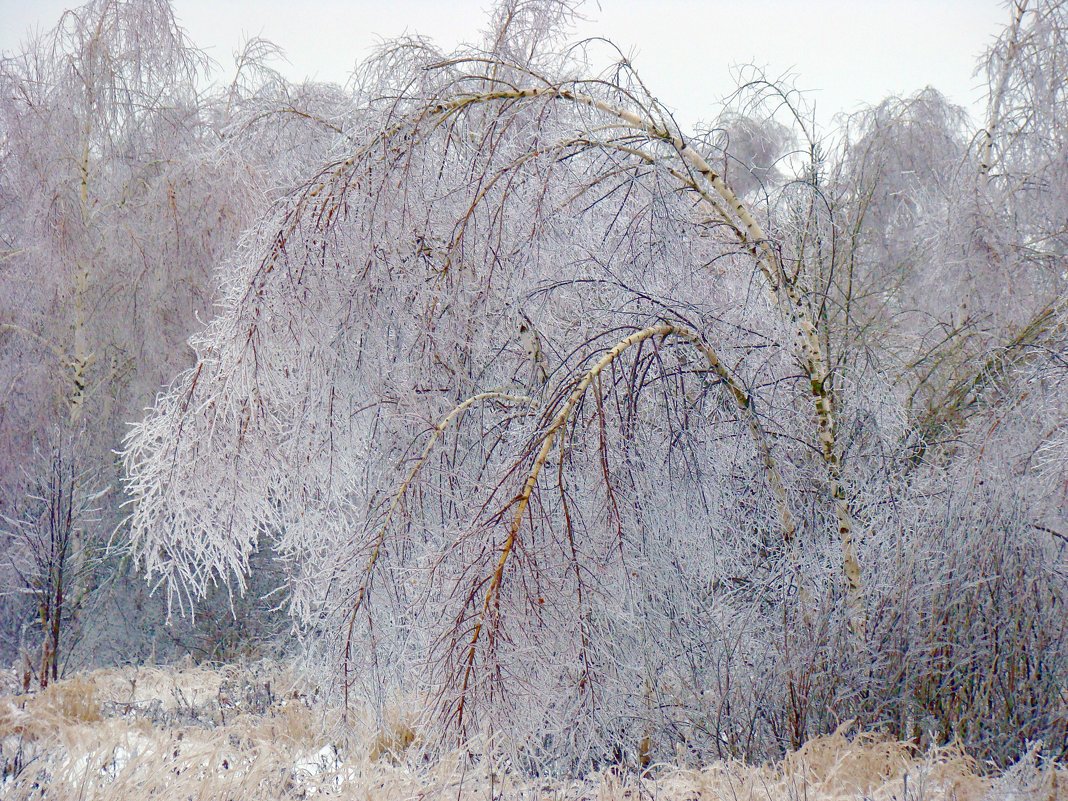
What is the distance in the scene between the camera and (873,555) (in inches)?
169

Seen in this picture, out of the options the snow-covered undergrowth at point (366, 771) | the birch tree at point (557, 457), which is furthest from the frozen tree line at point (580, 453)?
the snow-covered undergrowth at point (366, 771)

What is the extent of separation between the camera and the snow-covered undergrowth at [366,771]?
318cm

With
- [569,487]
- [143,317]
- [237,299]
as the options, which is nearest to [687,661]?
[569,487]

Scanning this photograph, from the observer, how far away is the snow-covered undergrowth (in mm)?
3184

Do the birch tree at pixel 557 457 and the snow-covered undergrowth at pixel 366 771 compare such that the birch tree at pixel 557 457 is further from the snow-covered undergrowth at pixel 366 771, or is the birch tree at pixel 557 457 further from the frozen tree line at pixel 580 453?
the snow-covered undergrowth at pixel 366 771

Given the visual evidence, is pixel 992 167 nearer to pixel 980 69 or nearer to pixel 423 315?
pixel 980 69

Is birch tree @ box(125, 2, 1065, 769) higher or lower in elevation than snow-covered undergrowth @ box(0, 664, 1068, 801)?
higher

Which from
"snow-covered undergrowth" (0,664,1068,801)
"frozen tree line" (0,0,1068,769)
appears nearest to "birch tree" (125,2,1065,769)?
"frozen tree line" (0,0,1068,769)

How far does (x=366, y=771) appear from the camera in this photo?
370cm

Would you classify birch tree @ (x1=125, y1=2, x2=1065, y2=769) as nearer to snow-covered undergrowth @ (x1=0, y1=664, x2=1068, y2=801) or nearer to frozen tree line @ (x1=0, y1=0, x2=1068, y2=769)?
frozen tree line @ (x1=0, y1=0, x2=1068, y2=769)

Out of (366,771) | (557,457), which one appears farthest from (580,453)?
(366,771)

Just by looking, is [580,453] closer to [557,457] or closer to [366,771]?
[557,457]

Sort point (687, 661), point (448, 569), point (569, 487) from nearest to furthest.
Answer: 1. point (448, 569)
2. point (569, 487)
3. point (687, 661)

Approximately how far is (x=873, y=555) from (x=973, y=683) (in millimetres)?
722
